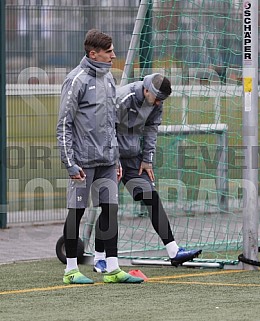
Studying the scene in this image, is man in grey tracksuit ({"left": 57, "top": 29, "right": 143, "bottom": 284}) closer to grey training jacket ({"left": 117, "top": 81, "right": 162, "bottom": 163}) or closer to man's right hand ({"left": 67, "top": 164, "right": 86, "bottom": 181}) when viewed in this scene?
man's right hand ({"left": 67, "top": 164, "right": 86, "bottom": 181})

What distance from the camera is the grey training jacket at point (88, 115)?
8.03 metres

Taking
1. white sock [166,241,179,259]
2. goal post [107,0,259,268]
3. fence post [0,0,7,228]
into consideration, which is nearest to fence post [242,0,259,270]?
goal post [107,0,259,268]

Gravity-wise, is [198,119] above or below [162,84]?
below

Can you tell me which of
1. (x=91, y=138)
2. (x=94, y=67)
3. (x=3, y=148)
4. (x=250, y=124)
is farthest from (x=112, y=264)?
(x=3, y=148)

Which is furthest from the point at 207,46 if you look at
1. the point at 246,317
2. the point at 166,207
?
the point at 246,317

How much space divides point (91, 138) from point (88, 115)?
18cm

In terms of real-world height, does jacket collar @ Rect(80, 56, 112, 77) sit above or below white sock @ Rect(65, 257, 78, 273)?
above

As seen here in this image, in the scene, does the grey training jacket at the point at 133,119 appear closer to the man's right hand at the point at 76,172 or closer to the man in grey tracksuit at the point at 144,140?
the man in grey tracksuit at the point at 144,140

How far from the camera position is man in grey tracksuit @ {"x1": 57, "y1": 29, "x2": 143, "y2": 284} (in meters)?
8.04

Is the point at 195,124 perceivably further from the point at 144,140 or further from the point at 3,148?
the point at 3,148

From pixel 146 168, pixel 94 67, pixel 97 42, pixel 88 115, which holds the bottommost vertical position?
pixel 146 168

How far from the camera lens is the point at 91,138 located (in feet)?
26.5

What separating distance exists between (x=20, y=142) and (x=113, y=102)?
4.36m

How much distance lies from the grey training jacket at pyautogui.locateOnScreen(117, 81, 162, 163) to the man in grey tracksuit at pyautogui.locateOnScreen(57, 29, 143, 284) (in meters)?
0.57
